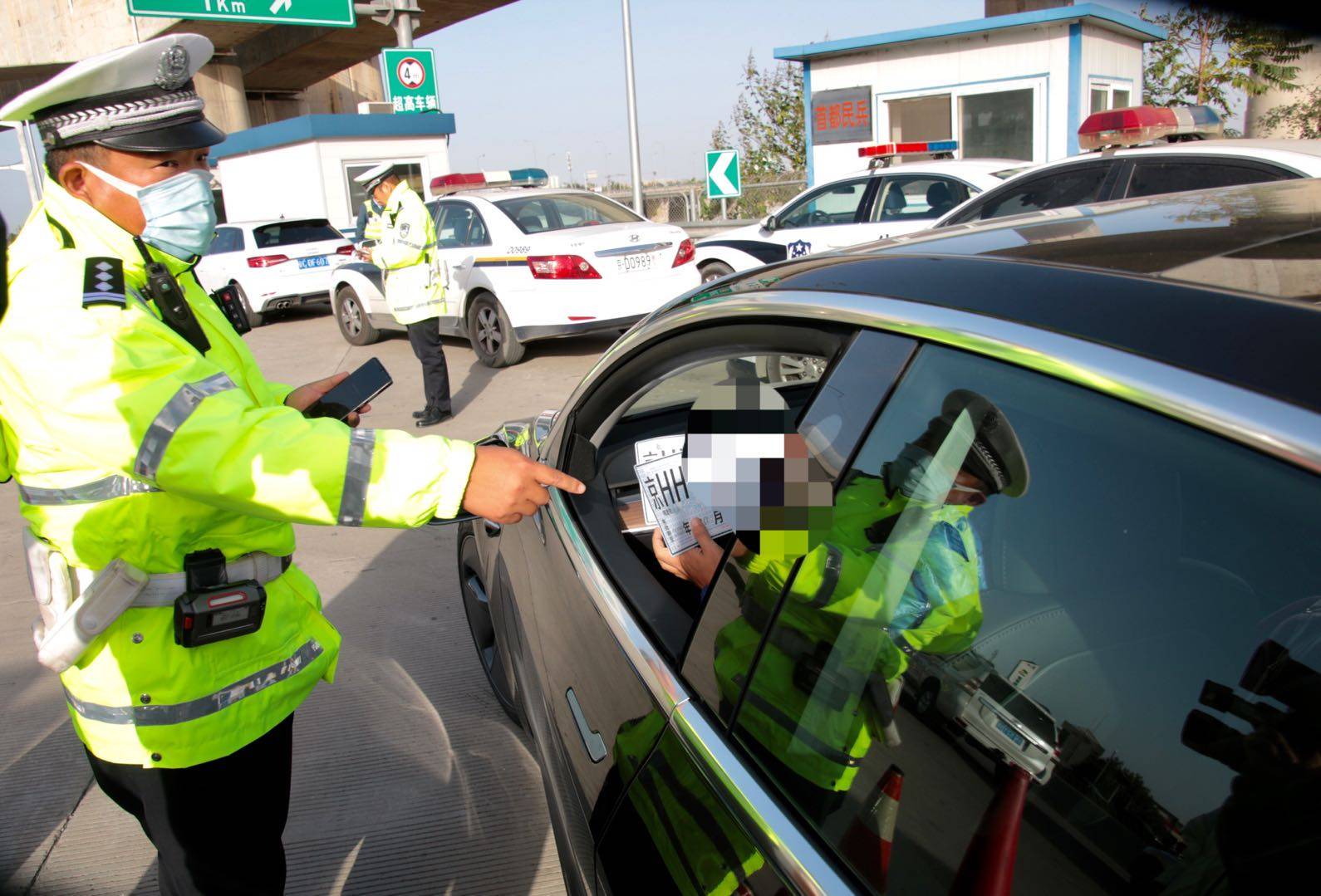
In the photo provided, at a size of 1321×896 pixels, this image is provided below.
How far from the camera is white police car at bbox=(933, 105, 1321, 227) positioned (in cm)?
486

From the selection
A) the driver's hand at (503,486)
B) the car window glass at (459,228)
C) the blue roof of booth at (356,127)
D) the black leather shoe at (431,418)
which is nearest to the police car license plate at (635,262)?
the car window glass at (459,228)

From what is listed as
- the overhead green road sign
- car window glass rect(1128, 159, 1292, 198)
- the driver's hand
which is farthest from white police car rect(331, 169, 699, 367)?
the overhead green road sign

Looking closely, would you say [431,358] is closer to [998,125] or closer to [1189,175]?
[1189,175]

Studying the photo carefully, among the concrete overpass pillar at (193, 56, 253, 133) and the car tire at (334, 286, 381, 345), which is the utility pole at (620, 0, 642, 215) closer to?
the car tire at (334, 286, 381, 345)

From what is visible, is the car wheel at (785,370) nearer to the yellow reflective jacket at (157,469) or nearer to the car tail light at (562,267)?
the yellow reflective jacket at (157,469)

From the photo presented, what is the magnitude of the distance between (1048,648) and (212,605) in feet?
4.63

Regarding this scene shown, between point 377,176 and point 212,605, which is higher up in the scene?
point 377,176

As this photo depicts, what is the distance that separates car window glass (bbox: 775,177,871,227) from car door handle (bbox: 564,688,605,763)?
7.38m

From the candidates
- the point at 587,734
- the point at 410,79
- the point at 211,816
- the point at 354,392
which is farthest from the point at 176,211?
the point at 410,79

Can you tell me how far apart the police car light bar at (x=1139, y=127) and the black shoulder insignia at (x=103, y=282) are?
6.32 m

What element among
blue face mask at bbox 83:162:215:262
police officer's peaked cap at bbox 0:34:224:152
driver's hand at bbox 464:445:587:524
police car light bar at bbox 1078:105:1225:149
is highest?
police car light bar at bbox 1078:105:1225:149

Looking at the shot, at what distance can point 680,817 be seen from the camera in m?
1.45

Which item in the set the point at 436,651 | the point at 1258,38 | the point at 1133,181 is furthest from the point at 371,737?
the point at 1258,38

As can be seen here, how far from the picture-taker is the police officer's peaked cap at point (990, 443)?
3.69 feet
